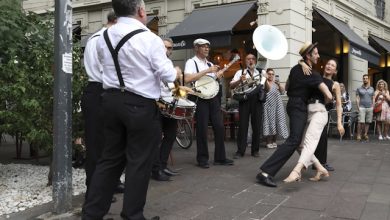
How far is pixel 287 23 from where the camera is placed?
12.1 metres

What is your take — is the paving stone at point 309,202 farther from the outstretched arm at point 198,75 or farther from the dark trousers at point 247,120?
the dark trousers at point 247,120

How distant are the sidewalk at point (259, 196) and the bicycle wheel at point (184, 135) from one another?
7.69ft

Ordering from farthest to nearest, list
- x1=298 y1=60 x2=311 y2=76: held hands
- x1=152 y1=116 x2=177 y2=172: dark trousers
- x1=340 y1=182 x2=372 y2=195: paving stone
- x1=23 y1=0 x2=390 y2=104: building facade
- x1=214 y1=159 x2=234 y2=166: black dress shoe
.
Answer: x1=23 y1=0 x2=390 y2=104: building facade < x1=214 y1=159 x2=234 y2=166: black dress shoe < x1=152 y1=116 x2=177 y2=172: dark trousers < x1=298 y1=60 x2=311 y2=76: held hands < x1=340 y1=182 x2=372 y2=195: paving stone

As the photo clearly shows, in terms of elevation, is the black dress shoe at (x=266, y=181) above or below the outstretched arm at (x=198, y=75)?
below

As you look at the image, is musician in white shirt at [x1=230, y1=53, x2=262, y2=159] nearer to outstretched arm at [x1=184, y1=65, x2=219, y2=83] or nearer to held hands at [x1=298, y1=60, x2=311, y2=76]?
outstretched arm at [x1=184, y1=65, x2=219, y2=83]

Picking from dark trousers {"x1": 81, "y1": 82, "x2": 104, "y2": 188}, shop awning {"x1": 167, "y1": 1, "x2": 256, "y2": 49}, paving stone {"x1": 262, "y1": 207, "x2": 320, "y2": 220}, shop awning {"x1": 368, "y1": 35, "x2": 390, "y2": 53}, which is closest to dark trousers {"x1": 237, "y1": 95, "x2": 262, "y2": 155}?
paving stone {"x1": 262, "y1": 207, "x2": 320, "y2": 220}

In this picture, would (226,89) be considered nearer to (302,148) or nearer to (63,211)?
(302,148)

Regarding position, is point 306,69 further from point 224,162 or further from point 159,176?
point 159,176

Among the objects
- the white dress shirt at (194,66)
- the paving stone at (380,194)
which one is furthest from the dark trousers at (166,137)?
the paving stone at (380,194)

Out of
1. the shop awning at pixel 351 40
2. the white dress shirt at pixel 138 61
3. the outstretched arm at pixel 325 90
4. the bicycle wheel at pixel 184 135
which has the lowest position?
the bicycle wheel at pixel 184 135

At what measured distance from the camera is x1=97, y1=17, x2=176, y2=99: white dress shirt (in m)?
3.78

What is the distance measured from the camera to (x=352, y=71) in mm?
15836

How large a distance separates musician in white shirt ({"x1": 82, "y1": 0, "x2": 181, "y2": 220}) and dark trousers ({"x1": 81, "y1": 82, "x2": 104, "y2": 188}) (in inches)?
27.4

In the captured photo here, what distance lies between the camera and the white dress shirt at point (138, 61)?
3.78 meters
